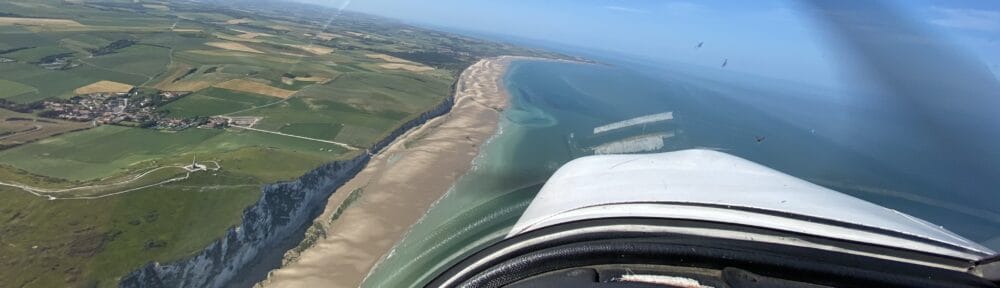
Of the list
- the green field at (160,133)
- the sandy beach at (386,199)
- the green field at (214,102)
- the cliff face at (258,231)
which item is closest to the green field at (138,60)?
the green field at (160,133)

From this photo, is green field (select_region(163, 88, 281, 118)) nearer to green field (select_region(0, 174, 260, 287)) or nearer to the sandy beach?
the sandy beach

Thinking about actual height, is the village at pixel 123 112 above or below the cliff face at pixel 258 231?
above

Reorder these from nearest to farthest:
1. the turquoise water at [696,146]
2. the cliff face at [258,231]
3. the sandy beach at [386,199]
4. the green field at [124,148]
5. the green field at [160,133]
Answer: the turquoise water at [696,146] → the cliff face at [258,231] → the green field at [160,133] → the sandy beach at [386,199] → the green field at [124,148]

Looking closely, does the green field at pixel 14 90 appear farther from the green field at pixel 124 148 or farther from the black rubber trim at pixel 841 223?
the black rubber trim at pixel 841 223

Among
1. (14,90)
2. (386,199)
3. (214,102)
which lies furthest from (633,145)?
(14,90)

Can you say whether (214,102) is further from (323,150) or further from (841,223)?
(841,223)

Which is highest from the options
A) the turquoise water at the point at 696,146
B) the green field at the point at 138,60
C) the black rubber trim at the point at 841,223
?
the black rubber trim at the point at 841,223
